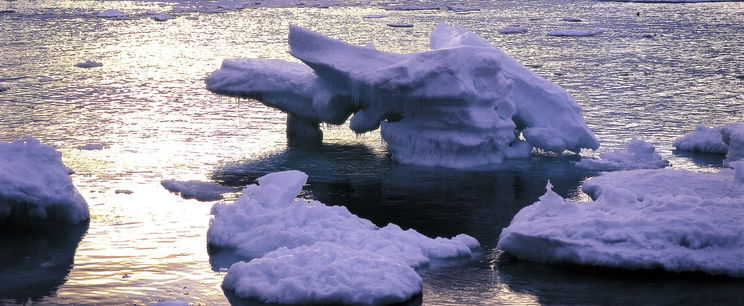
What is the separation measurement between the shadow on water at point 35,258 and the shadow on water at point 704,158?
10247mm

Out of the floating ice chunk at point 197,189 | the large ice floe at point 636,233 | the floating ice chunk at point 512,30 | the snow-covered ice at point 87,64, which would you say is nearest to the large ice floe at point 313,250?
the large ice floe at point 636,233

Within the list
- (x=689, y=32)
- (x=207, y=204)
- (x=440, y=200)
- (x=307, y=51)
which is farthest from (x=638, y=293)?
(x=689, y=32)

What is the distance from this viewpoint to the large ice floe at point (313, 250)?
36.8 feet

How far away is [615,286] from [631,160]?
6398mm

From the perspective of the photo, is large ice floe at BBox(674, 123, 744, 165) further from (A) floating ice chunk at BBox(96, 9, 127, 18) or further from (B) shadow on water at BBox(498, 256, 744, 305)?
(A) floating ice chunk at BBox(96, 9, 127, 18)

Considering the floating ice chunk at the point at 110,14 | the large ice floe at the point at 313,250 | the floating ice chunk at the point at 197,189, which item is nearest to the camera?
the large ice floe at the point at 313,250

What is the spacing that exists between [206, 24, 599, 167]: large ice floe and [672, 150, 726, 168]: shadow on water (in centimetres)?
173

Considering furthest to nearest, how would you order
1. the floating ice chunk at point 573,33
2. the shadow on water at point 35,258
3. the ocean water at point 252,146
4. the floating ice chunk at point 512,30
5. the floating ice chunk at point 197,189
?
the floating ice chunk at point 512,30, the floating ice chunk at point 573,33, the floating ice chunk at point 197,189, the ocean water at point 252,146, the shadow on water at point 35,258

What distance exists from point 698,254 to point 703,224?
1.28 ft

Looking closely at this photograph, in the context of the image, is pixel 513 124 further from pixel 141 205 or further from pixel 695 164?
pixel 141 205

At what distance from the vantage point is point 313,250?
38.4 ft

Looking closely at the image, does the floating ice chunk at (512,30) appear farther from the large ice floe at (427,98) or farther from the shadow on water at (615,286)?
the shadow on water at (615,286)

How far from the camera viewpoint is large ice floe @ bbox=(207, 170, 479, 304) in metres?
11.2

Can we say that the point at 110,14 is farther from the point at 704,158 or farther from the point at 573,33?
the point at 704,158
